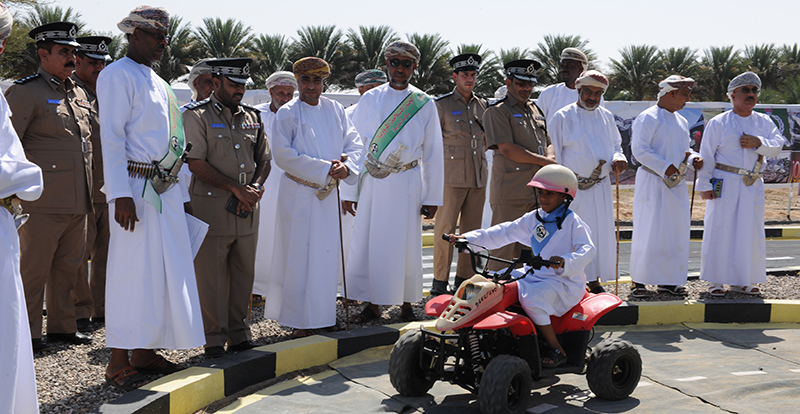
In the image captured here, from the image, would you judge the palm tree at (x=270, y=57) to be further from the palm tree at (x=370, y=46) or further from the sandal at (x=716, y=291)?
the sandal at (x=716, y=291)

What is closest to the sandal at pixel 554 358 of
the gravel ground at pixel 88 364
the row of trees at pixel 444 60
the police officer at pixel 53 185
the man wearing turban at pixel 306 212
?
the man wearing turban at pixel 306 212

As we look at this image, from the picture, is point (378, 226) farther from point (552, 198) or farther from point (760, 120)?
point (760, 120)

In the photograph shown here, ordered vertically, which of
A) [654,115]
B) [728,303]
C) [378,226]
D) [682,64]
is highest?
[682,64]

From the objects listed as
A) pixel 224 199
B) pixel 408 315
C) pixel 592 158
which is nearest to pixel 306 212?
pixel 224 199

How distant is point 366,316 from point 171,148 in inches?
104

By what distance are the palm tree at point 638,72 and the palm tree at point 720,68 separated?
9.35ft

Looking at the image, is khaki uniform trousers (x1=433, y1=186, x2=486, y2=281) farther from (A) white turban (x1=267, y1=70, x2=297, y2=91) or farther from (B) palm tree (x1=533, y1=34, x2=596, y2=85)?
(B) palm tree (x1=533, y1=34, x2=596, y2=85)

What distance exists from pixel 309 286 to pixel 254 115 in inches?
56.9

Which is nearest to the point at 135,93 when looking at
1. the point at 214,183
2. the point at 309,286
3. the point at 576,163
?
the point at 214,183

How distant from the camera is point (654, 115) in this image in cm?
798

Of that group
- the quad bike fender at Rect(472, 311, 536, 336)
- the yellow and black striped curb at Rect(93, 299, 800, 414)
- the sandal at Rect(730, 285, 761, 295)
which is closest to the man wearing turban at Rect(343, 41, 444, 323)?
the yellow and black striped curb at Rect(93, 299, 800, 414)

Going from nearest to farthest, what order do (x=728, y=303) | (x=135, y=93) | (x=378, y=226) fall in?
(x=135, y=93)
(x=378, y=226)
(x=728, y=303)

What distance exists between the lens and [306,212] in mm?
6324

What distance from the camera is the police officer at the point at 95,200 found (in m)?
6.54
